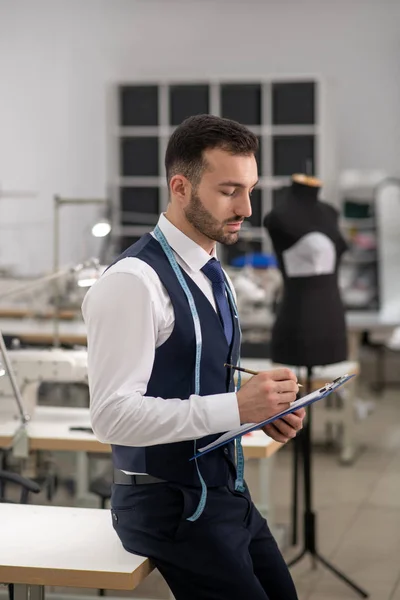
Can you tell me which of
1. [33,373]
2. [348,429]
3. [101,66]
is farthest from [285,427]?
[101,66]

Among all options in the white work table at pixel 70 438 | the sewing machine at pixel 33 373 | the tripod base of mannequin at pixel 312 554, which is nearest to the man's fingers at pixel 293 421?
the white work table at pixel 70 438

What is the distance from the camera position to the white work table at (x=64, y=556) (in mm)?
2123

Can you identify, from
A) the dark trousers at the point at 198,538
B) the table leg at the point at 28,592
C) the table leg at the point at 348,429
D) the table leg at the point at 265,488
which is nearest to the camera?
the dark trousers at the point at 198,538

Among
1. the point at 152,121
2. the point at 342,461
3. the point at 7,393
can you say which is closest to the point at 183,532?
the point at 7,393

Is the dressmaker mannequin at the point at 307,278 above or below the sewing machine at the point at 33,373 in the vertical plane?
above

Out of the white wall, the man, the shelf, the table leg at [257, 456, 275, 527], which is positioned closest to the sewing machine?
the table leg at [257, 456, 275, 527]

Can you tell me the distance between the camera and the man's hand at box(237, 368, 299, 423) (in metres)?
1.86

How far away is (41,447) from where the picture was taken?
3.51 m

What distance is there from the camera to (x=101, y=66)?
1021 cm

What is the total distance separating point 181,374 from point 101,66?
28.4 ft

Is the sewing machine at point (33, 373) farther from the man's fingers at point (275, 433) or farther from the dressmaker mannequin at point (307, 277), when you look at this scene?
the man's fingers at point (275, 433)

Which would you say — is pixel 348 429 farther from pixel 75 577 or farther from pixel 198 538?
pixel 198 538

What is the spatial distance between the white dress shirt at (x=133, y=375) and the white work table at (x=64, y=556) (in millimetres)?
373

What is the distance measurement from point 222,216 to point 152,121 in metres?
7.74
